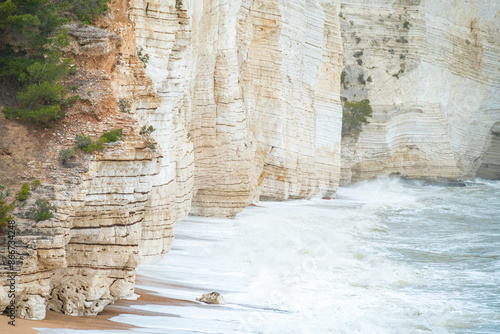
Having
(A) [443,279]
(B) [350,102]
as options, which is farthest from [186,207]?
(B) [350,102]

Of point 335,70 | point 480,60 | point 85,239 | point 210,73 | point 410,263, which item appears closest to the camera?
point 85,239

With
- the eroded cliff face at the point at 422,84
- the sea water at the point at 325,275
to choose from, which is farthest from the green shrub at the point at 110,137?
the eroded cliff face at the point at 422,84

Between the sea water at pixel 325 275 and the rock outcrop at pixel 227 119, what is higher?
the rock outcrop at pixel 227 119

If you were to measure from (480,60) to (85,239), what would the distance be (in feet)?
139

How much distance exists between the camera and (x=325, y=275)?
15.1 metres

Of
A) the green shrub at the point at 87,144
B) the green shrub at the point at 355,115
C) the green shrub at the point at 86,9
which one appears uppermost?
the green shrub at the point at 355,115

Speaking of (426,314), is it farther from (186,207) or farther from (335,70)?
(335,70)

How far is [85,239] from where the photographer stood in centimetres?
1020

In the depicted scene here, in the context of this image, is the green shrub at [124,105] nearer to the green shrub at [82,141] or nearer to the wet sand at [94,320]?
the green shrub at [82,141]

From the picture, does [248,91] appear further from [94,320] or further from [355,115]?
[94,320]

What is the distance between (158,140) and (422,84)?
32.5 metres

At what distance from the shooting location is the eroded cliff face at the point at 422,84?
42.0 metres

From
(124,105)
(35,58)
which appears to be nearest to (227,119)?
(124,105)

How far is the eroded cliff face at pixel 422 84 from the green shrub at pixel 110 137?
30222 mm
